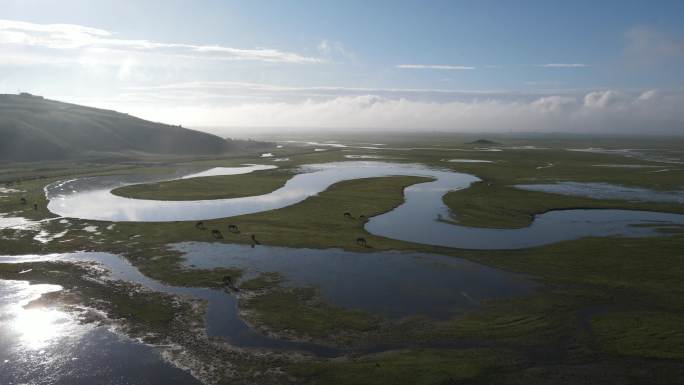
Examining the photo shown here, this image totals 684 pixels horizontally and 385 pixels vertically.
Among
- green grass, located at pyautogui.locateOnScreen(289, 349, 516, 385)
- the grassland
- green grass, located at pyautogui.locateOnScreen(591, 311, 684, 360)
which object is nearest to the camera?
green grass, located at pyautogui.locateOnScreen(289, 349, 516, 385)

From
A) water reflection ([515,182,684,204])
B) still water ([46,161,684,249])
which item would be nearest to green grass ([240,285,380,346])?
still water ([46,161,684,249])

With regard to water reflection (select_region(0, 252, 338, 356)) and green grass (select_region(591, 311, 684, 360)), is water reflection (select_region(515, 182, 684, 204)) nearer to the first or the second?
green grass (select_region(591, 311, 684, 360))

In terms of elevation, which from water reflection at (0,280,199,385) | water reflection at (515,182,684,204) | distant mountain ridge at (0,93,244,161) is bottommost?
water reflection at (0,280,199,385)

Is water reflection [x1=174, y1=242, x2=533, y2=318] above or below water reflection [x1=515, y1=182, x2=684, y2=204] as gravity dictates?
below

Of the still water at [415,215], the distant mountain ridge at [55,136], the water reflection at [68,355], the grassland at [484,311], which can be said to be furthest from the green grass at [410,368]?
the distant mountain ridge at [55,136]

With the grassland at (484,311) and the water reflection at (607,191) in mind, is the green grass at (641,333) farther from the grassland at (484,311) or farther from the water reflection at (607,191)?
the water reflection at (607,191)

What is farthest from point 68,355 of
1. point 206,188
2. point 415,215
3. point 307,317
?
point 206,188

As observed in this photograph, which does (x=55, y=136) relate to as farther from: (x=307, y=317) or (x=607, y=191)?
(x=607, y=191)

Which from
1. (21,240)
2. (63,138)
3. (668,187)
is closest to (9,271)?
(21,240)
